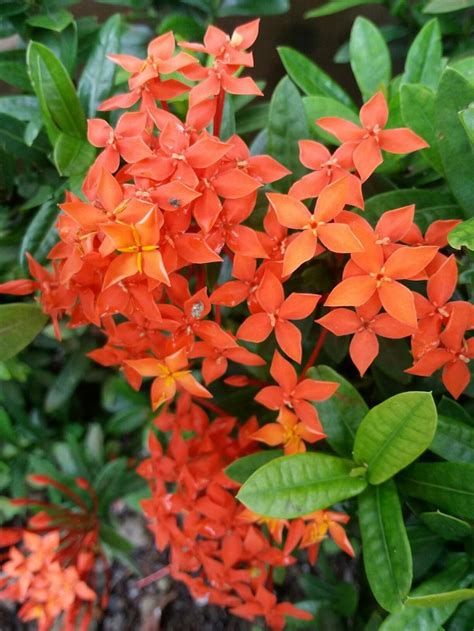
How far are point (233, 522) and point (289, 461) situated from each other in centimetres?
24

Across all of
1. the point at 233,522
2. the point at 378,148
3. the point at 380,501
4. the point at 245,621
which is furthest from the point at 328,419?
the point at 245,621

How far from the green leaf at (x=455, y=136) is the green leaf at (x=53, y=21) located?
562 millimetres

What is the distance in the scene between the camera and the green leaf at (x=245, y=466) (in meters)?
0.76

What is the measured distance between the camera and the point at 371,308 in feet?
2.06

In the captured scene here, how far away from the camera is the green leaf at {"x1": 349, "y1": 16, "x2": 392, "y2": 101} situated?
3.06ft

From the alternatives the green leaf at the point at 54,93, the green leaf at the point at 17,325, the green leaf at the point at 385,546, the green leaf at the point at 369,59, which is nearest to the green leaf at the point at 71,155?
the green leaf at the point at 54,93

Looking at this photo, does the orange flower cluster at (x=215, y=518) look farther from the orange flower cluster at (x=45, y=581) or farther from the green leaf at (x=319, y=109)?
the green leaf at (x=319, y=109)

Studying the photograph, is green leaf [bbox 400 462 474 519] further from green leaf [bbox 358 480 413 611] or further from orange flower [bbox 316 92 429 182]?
orange flower [bbox 316 92 429 182]

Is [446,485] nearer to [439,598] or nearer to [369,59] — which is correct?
[439,598]

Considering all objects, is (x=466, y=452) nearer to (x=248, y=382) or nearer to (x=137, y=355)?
(x=248, y=382)

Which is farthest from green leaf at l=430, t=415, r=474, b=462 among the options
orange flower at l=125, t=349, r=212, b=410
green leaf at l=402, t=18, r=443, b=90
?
green leaf at l=402, t=18, r=443, b=90

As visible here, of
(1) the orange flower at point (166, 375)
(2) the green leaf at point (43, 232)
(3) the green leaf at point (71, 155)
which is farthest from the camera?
(2) the green leaf at point (43, 232)

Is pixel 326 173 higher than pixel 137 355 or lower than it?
higher

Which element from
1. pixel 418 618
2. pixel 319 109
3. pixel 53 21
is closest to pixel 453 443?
pixel 418 618
